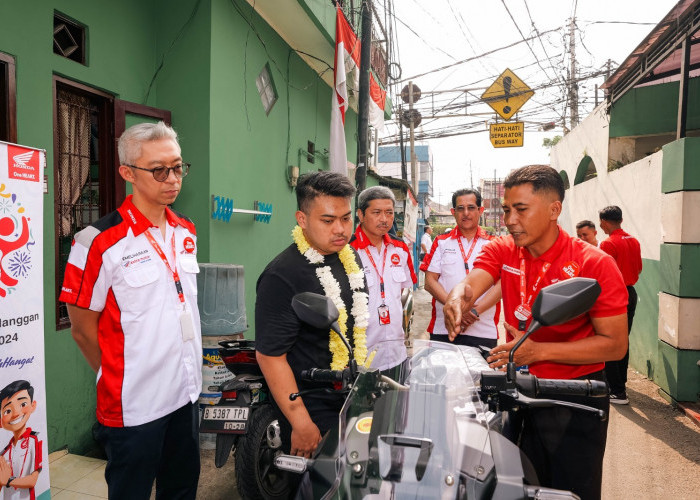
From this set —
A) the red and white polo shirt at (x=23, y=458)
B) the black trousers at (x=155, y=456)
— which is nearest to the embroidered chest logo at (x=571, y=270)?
the black trousers at (x=155, y=456)

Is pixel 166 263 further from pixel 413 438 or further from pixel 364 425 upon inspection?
pixel 413 438

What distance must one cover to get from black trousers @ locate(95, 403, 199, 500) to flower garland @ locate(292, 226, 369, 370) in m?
0.81

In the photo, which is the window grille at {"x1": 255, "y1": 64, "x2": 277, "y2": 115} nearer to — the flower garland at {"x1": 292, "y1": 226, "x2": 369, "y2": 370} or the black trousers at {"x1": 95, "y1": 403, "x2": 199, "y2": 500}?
the flower garland at {"x1": 292, "y1": 226, "x2": 369, "y2": 370}

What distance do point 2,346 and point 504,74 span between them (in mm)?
11398

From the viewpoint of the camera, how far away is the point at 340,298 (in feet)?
7.07

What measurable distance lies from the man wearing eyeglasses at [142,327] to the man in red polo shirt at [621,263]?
470 centimetres

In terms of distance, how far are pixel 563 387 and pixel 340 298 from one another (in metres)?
1.01

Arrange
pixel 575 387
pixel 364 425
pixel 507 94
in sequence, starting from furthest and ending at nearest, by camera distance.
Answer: pixel 507 94, pixel 575 387, pixel 364 425

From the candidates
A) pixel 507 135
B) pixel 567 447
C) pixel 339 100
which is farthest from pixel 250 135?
pixel 507 135

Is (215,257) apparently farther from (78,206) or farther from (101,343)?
(101,343)

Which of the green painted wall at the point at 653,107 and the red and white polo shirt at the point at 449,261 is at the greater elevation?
the green painted wall at the point at 653,107

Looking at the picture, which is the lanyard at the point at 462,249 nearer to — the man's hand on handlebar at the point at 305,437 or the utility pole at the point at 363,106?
the utility pole at the point at 363,106

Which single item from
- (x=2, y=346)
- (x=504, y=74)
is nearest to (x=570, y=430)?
(x=2, y=346)

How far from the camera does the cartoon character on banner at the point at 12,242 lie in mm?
2225
